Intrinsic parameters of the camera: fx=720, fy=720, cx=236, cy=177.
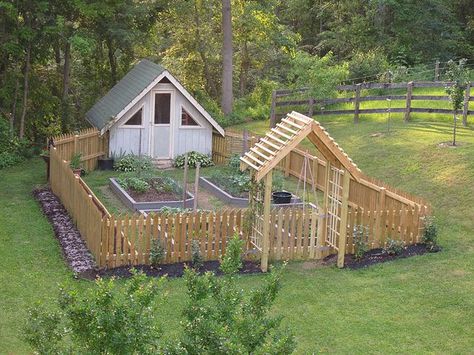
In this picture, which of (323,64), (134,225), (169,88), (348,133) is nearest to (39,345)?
(134,225)

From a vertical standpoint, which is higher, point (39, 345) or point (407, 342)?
point (39, 345)

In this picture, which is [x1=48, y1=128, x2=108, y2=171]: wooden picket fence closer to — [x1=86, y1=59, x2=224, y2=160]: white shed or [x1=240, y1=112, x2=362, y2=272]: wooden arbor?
[x1=86, y1=59, x2=224, y2=160]: white shed

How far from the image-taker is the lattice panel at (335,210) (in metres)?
14.4

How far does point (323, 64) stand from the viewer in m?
32.8

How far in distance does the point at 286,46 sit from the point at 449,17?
30.2ft

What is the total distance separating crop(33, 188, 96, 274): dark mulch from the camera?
1338 centimetres

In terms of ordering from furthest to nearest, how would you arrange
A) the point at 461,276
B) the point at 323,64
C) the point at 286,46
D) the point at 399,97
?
the point at 286,46 → the point at 323,64 → the point at 399,97 → the point at 461,276

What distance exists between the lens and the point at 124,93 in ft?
81.7

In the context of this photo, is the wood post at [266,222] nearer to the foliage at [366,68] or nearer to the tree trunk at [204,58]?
the foliage at [366,68]

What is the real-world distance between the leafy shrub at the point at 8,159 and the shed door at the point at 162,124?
4878mm

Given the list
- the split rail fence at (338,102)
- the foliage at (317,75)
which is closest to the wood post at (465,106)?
the split rail fence at (338,102)

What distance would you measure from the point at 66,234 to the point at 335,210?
5.69m

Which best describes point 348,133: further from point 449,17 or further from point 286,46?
point 449,17

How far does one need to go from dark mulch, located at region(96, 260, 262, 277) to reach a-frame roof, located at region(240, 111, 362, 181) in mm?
1720
